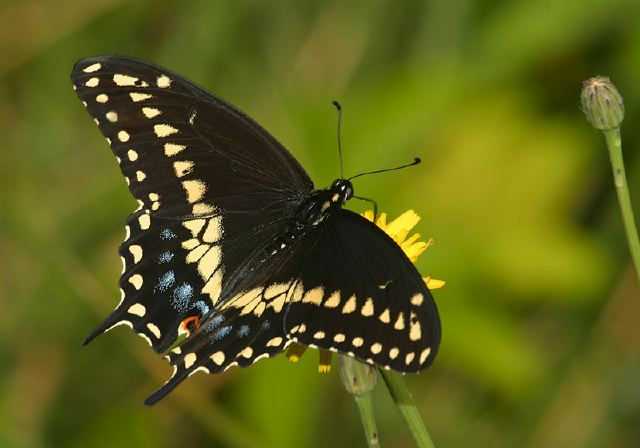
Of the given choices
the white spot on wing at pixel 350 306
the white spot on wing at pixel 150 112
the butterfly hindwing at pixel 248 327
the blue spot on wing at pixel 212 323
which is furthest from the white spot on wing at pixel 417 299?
the white spot on wing at pixel 150 112

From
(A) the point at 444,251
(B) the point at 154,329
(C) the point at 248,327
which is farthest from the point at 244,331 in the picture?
(A) the point at 444,251

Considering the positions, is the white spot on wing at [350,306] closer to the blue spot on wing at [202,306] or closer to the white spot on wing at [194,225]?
the blue spot on wing at [202,306]

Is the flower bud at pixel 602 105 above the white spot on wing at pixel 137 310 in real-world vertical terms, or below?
below

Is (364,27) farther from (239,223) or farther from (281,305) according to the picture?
(281,305)

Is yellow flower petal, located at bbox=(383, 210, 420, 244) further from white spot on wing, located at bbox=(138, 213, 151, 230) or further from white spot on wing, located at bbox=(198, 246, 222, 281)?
white spot on wing, located at bbox=(138, 213, 151, 230)

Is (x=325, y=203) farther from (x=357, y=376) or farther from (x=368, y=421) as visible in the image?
(x=368, y=421)

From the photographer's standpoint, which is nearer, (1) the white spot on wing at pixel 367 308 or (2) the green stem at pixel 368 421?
(2) the green stem at pixel 368 421

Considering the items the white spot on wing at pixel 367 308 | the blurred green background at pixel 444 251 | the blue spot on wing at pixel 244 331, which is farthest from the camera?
the blurred green background at pixel 444 251
